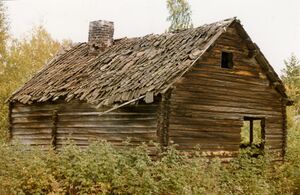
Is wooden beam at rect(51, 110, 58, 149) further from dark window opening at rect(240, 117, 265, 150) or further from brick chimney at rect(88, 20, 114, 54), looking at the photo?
dark window opening at rect(240, 117, 265, 150)

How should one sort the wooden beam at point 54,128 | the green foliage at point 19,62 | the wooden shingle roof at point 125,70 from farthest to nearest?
the green foliage at point 19,62
the wooden beam at point 54,128
the wooden shingle roof at point 125,70

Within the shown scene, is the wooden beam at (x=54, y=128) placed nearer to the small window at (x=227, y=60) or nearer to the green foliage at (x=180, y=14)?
the small window at (x=227, y=60)

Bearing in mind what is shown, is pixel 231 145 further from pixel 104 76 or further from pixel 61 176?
pixel 61 176

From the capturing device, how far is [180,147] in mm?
14781

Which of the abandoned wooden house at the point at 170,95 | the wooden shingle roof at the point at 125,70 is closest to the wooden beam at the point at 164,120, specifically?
the abandoned wooden house at the point at 170,95

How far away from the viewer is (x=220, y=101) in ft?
52.5

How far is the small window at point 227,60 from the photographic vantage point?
16.5 m

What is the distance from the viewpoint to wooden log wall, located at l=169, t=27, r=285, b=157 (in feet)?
49.2

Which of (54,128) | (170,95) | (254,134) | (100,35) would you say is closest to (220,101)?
(170,95)

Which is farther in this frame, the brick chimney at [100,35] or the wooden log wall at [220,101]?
the brick chimney at [100,35]

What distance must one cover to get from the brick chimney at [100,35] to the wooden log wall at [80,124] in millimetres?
3344

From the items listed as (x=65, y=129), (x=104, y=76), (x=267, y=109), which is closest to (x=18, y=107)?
(x=65, y=129)

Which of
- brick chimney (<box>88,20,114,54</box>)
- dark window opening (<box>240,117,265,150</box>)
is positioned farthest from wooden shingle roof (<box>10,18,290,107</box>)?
dark window opening (<box>240,117,265,150</box>)

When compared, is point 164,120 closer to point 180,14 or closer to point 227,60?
point 227,60
